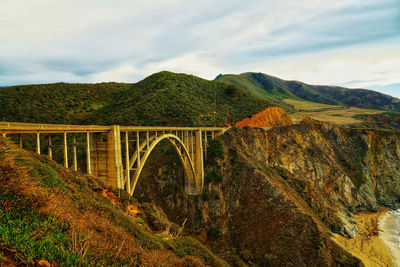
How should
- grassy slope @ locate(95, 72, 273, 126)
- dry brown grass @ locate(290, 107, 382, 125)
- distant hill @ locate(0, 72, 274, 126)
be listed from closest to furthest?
grassy slope @ locate(95, 72, 273, 126), distant hill @ locate(0, 72, 274, 126), dry brown grass @ locate(290, 107, 382, 125)

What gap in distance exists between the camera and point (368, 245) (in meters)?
29.7


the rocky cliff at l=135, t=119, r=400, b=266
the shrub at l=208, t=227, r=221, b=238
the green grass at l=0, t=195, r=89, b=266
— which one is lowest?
the shrub at l=208, t=227, r=221, b=238

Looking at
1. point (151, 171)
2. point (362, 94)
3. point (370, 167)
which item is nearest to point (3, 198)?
point (151, 171)

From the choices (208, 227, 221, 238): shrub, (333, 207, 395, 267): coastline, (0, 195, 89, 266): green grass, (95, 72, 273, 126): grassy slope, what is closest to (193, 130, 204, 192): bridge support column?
(208, 227, 221, 238): shrub

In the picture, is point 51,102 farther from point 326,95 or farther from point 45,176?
point 326,95

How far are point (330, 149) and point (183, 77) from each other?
1862 inches

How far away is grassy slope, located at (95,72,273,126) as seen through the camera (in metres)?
43.6

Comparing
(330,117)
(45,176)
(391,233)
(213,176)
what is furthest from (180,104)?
(330,117)

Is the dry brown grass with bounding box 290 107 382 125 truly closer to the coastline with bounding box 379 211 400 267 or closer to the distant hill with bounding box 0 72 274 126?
the distant hill with bounding box 0 72 274 126

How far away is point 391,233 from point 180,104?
48175 mm

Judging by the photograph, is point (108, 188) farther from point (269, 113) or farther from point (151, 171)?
point (269, 113)

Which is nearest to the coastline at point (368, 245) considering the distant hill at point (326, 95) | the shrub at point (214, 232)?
the shrub at point (214, 232)

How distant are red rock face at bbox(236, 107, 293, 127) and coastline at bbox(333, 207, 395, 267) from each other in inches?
1126

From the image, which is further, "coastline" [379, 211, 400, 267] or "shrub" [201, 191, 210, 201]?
"shrub" [201, 191, 210, 201]
